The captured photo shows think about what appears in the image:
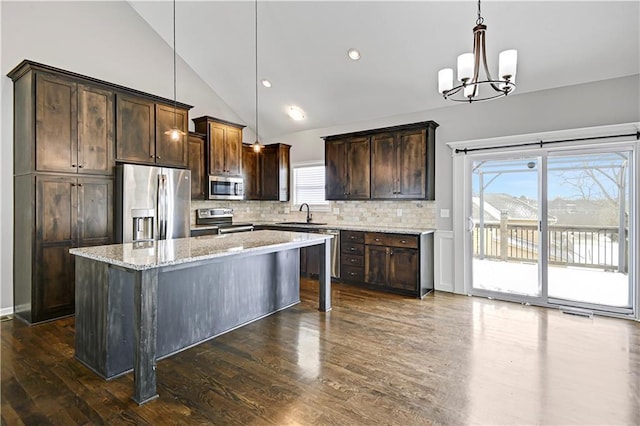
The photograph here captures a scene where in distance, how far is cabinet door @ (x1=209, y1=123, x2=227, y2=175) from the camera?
5.76 metres

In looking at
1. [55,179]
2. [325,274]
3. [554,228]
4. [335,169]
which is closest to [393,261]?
[325,274]

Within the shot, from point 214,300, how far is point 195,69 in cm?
445

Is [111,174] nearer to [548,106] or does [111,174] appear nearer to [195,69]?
[195,69]

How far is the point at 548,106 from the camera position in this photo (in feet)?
13.8

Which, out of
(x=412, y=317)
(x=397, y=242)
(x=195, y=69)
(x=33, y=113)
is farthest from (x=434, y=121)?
(x=33, y=113)

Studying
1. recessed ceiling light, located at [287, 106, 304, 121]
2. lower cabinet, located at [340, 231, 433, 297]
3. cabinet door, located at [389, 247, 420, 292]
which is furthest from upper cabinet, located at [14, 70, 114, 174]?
cabinet door, located at [389, 247, 420, 292]

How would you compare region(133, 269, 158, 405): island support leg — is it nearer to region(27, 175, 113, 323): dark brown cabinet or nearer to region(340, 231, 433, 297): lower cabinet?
region(27, 175, 113, 323): dark brown cabinet

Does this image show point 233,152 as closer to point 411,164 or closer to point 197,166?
point 197,166

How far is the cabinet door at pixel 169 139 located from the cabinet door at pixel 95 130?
0.61 m

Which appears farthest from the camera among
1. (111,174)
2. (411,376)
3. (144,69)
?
(144,69)

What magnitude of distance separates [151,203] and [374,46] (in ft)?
11.5

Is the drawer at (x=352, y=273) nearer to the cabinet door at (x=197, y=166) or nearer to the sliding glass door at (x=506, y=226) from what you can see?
the sliding glass door at (x=506, y=226)

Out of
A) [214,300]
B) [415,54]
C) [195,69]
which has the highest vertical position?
[195,69]

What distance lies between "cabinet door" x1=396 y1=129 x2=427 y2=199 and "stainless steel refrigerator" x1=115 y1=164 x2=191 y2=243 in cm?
313
